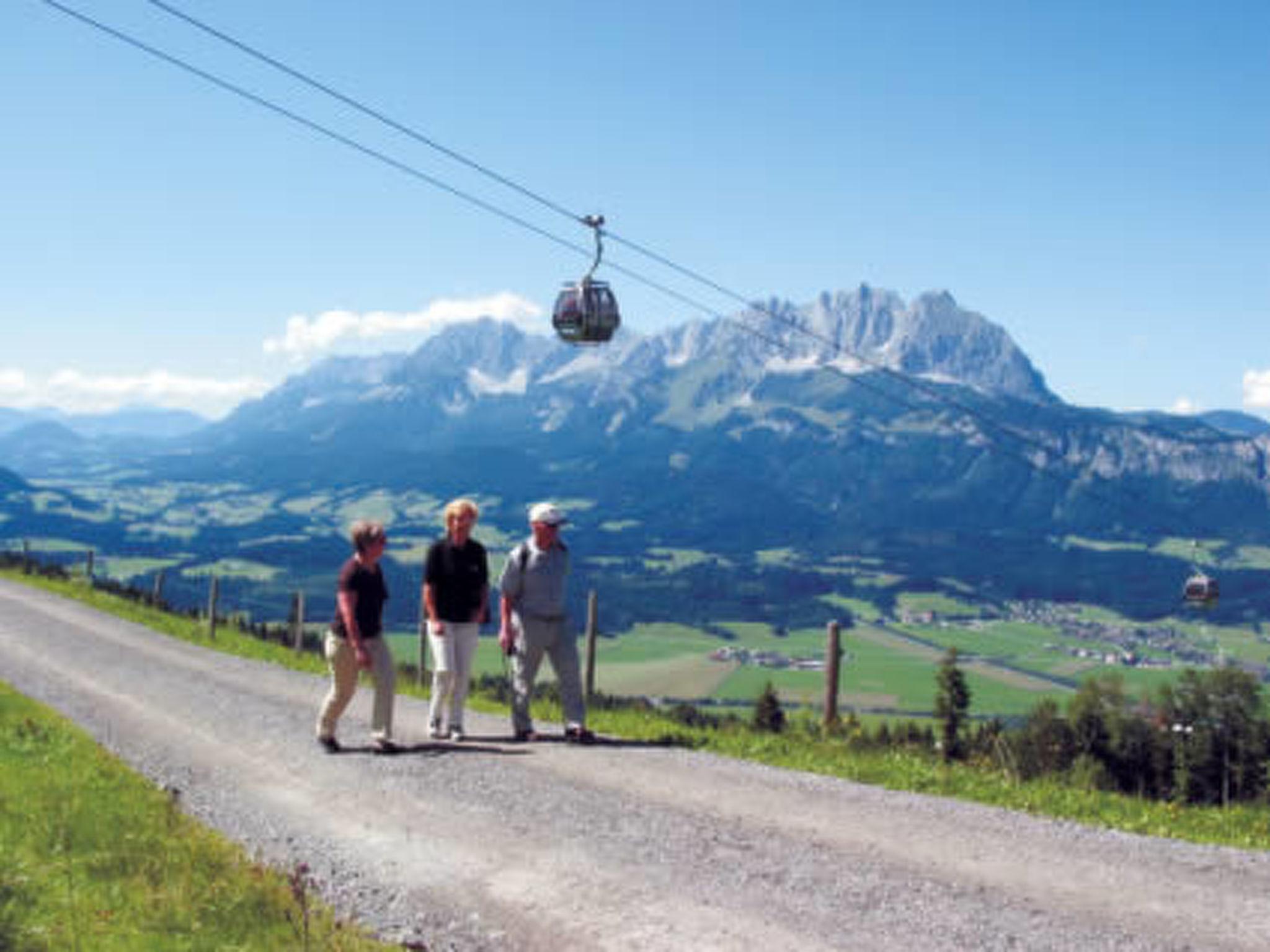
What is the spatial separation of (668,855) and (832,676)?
403 inches

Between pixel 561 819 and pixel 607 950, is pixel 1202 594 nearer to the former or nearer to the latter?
pixel 561 819

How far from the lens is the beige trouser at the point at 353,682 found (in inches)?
602

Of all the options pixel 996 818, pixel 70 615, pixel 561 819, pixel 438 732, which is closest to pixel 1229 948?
pixel 996 818

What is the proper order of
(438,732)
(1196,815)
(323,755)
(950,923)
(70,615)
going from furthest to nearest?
1. (70,615)
2. (438,732)
3. (323,755)
4. (1196,815)
5. (950,923)

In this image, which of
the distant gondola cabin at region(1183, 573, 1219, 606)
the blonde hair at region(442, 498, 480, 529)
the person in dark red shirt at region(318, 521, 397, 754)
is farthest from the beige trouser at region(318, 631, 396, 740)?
the distant gondola cabin at region(1183, 573, 1219, 606)

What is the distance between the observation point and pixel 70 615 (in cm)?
3847

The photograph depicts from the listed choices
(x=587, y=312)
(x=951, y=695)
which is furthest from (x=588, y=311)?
(x=951, y=695)

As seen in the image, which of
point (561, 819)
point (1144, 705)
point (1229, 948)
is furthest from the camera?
point (1144, 705)

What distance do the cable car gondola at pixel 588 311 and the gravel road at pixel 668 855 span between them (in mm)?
9692

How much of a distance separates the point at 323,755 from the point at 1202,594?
3491 cm

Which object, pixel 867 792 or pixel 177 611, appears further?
pixel 177 611

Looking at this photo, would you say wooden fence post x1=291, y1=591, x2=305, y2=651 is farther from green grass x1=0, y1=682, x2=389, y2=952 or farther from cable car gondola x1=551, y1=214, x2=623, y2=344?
green grass x1=0, y1=682, x2=389, y2=952

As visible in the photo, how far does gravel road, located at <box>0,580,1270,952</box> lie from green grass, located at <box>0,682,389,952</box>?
1.86 ft

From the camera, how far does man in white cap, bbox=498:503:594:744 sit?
15992 millimetres
